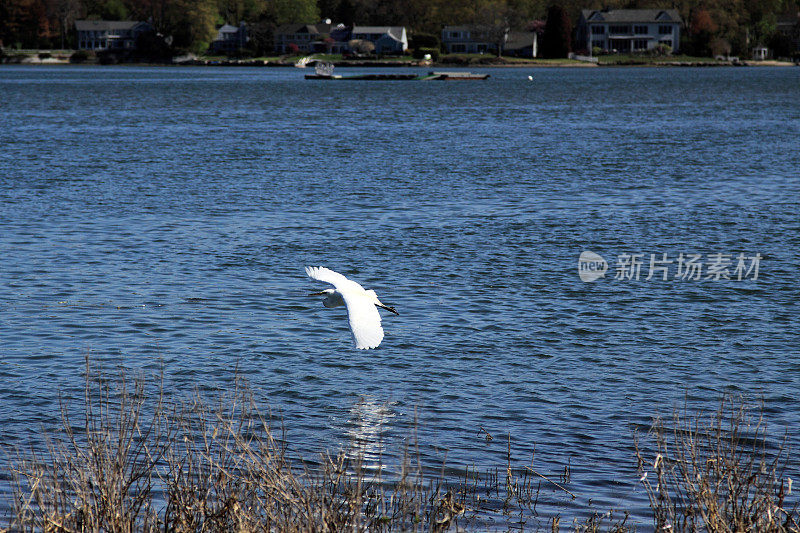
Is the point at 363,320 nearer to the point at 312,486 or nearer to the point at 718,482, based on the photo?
the point at 312,486

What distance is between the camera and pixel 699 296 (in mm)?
19484

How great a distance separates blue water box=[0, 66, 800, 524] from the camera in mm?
12875

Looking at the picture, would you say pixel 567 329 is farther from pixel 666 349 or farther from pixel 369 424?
pixel 369 424

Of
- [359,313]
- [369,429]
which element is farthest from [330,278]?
[369,429]

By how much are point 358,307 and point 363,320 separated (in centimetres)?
52

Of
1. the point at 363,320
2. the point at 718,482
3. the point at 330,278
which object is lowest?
the point at 718,482

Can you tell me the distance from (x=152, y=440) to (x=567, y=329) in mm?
8022

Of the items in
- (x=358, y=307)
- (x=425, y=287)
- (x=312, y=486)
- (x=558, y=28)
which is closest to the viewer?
(x=312, y=486)

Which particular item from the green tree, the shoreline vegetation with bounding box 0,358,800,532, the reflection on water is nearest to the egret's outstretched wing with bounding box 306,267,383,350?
the reflection on water

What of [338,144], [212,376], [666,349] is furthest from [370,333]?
[338,144]

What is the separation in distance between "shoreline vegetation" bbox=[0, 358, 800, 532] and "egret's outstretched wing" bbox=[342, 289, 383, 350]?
1.29 m

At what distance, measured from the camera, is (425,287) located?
2003 cm

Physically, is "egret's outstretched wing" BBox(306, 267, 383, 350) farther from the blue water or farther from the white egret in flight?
the blue water

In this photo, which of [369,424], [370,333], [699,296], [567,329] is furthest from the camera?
[699,296]
